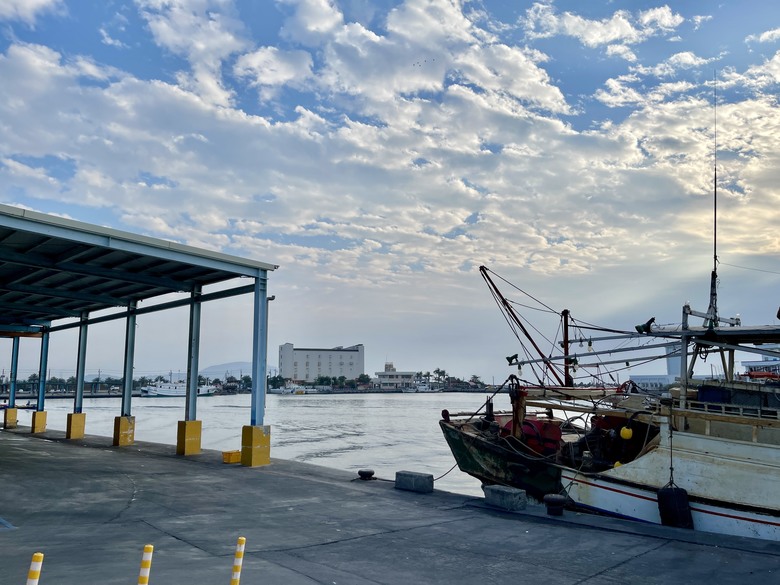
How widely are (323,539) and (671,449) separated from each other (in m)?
8.32

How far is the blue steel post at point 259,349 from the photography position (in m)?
20.1

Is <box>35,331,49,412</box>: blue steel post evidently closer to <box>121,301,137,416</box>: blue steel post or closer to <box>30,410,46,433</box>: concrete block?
<box>30,410,46,433</box>: concrete block

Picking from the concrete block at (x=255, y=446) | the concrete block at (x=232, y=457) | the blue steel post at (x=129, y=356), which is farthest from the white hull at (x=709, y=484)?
the blue steel post at (x=129, y=356)

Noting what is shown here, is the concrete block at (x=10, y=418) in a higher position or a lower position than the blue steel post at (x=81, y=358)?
lower

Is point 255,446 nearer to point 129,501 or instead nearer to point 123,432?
point 129,501

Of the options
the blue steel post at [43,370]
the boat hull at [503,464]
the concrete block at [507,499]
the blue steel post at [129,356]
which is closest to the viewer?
the concrete block at [507,499]

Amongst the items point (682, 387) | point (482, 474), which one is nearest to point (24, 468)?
point (482, 474)

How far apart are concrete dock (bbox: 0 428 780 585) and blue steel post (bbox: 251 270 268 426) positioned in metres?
3.74

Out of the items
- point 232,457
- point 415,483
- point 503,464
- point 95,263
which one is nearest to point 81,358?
point 95,263

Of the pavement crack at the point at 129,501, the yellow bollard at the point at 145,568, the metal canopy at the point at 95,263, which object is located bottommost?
the pavement crack at the point at 129,501

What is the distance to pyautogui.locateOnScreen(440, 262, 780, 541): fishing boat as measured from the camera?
40.6 ft

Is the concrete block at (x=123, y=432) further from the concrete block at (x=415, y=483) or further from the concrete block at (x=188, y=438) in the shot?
the concrete block at (x=415, y=483)

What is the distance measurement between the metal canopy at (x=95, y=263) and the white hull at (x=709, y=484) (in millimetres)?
13488

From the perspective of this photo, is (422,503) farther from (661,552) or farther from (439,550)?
(661,552)
